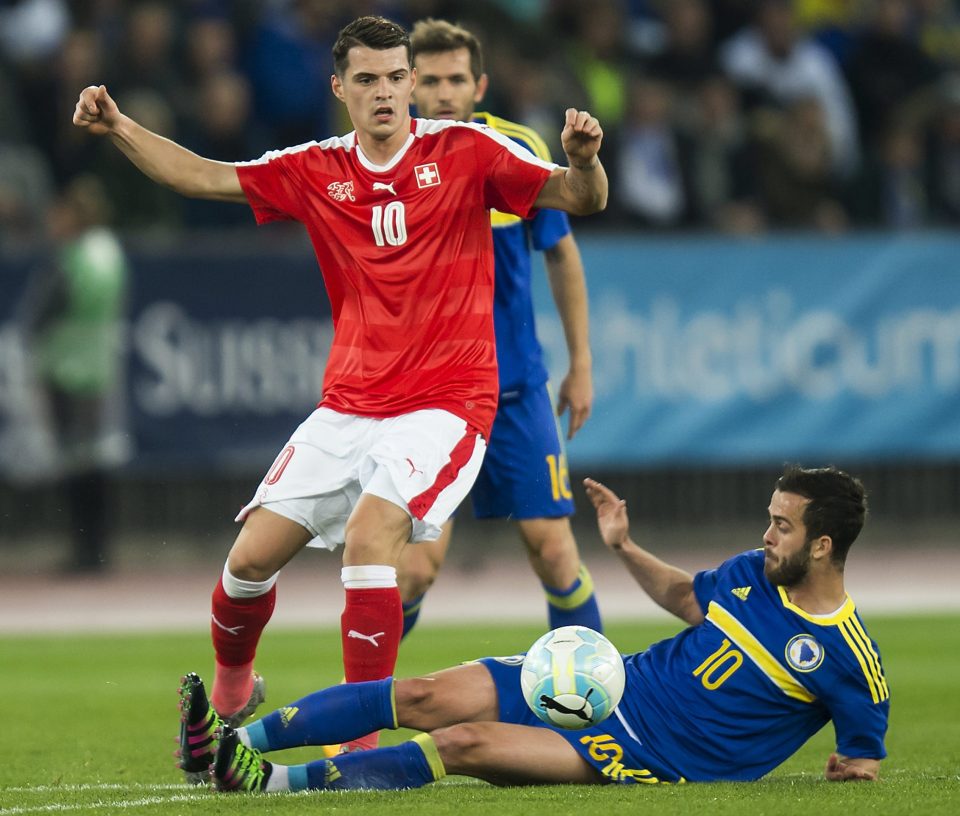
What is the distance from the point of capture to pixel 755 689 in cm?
554

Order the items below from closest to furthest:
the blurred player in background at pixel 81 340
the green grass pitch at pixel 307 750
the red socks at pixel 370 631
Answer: the green grass pitch at pixel 307 750, the red socks at pixel 370 631, the blurred player in background at pixel 81 340

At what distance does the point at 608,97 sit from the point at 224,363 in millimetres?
4177

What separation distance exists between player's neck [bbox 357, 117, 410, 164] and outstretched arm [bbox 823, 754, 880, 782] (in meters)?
2.43

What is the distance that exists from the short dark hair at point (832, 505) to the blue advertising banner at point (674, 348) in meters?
6.72

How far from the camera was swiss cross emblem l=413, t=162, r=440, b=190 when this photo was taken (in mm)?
6031

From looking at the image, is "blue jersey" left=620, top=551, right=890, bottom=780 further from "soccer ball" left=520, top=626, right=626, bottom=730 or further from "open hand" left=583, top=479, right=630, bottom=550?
"open hand" left=583, top=479, right=630, bottom=550

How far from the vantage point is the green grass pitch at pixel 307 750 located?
17.0ft

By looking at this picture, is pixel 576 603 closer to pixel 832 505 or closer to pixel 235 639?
pixel 235 639

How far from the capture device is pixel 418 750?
5473mm

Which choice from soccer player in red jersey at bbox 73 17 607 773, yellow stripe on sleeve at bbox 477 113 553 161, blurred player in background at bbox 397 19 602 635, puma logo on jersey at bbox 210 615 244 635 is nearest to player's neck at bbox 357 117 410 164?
soccer player in red jersey at bbox 73 17 607 773

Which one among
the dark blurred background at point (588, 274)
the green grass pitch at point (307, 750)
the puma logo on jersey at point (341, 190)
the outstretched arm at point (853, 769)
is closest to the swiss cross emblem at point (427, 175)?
the puma logo on jersey at point (341, 190)

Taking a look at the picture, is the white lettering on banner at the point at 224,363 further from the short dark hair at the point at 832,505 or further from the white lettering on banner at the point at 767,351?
the short dark hair at the point at 832,505

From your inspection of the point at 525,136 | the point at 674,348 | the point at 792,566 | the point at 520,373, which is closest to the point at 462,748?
the point at 792,566

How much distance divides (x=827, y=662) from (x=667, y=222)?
28.2 ft
